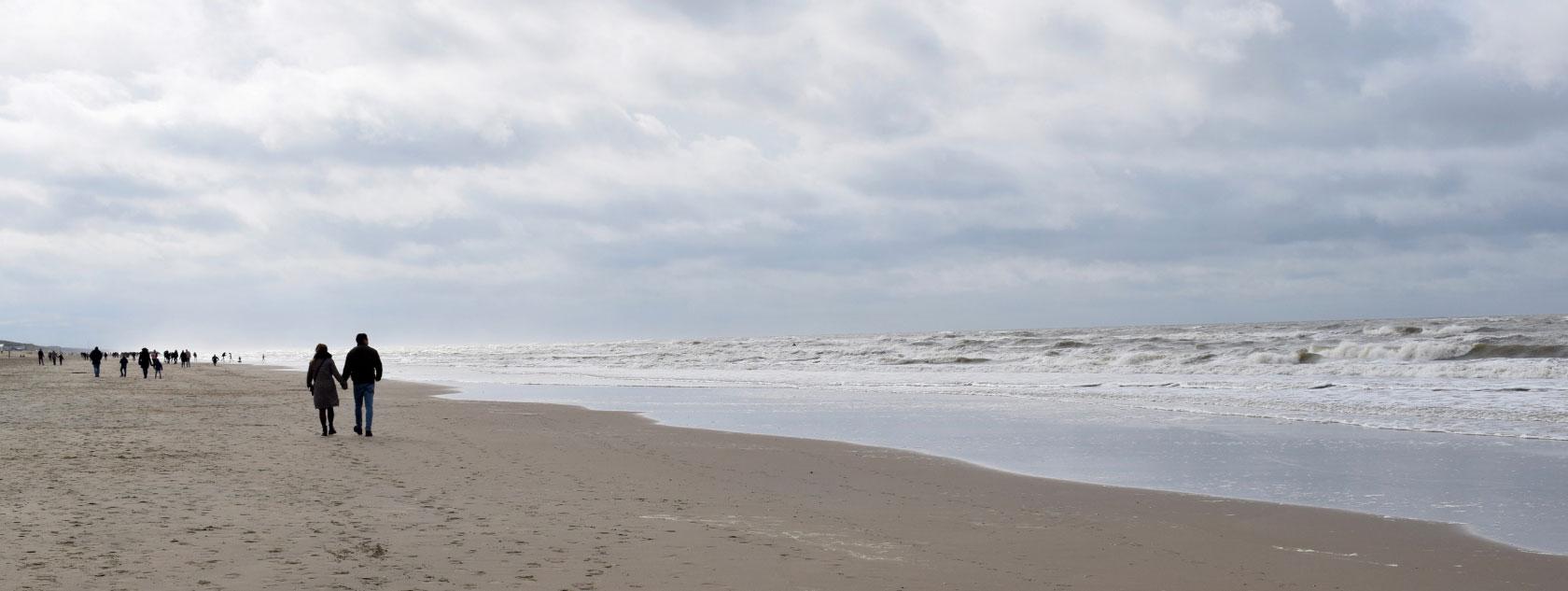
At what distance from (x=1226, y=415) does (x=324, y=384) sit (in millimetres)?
16179

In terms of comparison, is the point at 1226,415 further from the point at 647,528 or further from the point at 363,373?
the point at 363,373

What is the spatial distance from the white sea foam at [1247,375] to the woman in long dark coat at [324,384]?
51.7 ft

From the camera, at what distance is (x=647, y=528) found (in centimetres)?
804

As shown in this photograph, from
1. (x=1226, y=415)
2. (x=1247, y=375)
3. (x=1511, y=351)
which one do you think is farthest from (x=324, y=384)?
(x=1511, y=351)

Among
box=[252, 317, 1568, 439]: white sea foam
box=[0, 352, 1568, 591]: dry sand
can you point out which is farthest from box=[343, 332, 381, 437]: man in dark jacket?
box=[252, 317, 1568, 439]: white sea foam

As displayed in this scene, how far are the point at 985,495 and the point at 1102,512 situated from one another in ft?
4.34

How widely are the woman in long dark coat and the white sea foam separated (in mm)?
15765

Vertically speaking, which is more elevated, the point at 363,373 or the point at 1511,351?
the point at 363,373

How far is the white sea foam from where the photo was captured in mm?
20312

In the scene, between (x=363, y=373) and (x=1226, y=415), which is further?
(x=1226, y=415)

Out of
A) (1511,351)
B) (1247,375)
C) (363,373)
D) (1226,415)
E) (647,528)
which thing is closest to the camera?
(647,528)

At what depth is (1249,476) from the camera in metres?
11.6

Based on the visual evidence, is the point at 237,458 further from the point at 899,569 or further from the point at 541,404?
the point at 541,404

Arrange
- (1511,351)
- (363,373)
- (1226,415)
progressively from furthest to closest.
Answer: (1511,351) < (1226,415) < (363,373)
